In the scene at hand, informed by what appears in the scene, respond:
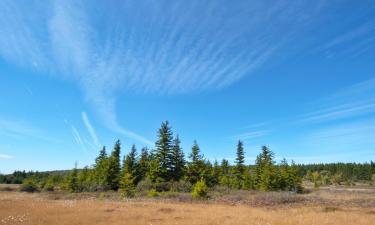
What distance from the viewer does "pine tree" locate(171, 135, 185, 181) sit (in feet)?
183

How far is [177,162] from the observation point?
5675 cm

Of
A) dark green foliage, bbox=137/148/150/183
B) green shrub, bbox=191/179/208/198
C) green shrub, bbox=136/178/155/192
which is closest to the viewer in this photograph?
green shrub, bbox=191/179/208/198

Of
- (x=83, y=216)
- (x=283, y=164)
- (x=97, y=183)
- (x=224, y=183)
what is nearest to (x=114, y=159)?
(x=97, y=183)

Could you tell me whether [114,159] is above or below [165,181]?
above

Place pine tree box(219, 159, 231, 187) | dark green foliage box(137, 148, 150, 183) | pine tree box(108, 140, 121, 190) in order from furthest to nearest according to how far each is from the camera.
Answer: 1. pine tree box(219, 159, 231, 187)
2. dark green foliage box(137, 148, 150, 183)
3. pine tree box(108, 140, 121, 190)

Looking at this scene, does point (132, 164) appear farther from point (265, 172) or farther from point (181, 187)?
point (265, 172)

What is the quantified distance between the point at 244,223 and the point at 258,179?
1913 inches

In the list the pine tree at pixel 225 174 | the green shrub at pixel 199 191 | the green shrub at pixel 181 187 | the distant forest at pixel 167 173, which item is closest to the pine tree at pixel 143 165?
the distant forest at pixel 167 173

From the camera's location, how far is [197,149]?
191 ft

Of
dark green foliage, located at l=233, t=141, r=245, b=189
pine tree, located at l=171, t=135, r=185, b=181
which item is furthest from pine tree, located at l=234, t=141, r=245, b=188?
pine tree, located at l=171, t=135, r=185, b=181

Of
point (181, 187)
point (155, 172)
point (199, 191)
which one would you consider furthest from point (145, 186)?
point (199, 191)

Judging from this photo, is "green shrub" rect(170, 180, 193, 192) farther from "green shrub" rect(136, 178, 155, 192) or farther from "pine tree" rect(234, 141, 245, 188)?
"pine tree" rect(234, 141, 245, 188)

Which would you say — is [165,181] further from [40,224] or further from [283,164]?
[40,224]

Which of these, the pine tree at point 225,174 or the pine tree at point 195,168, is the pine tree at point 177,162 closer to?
the pine tree at point 195,168
